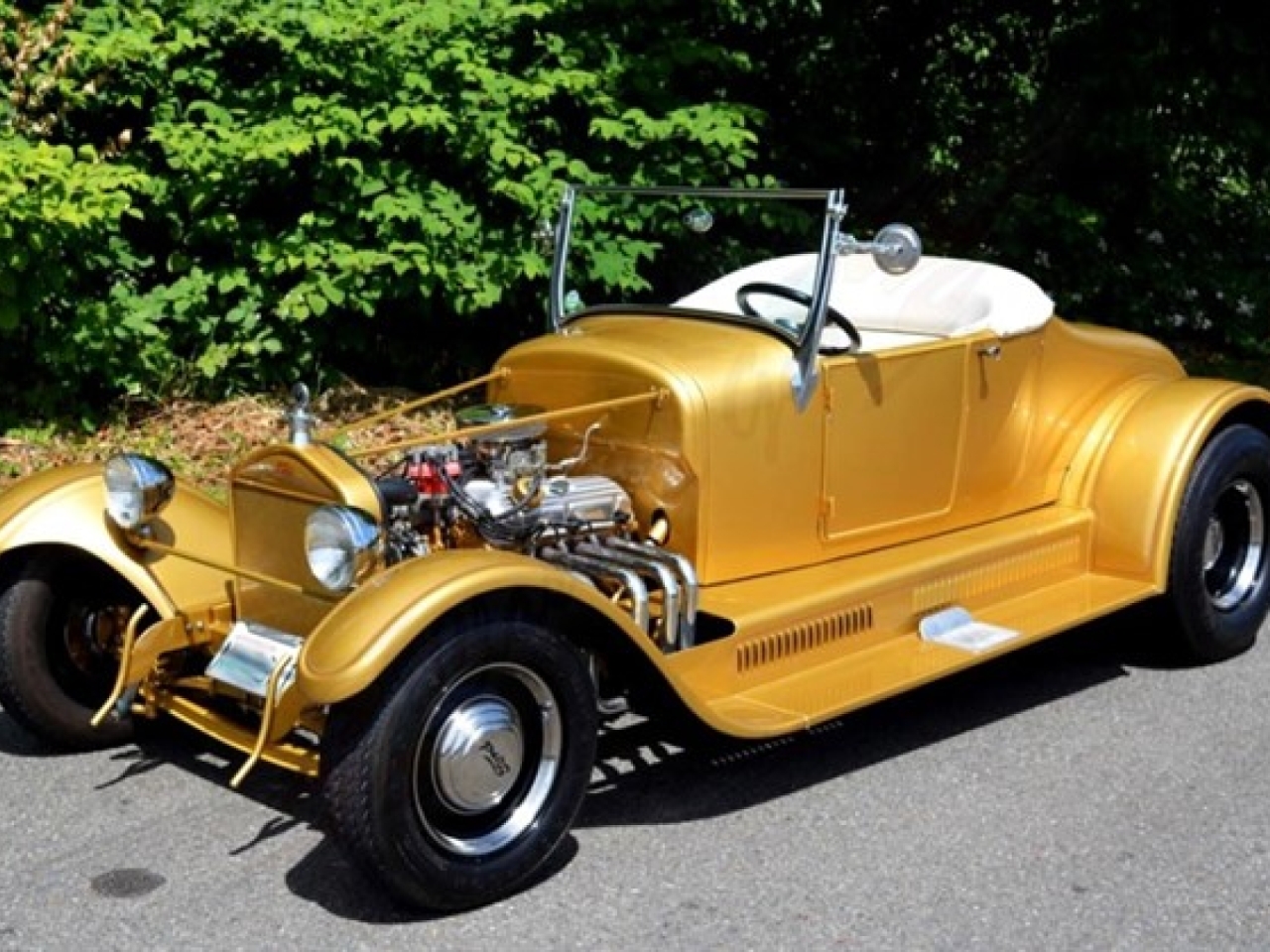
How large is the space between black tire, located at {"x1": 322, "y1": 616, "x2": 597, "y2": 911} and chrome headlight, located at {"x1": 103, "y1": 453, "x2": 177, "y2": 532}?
119 centimetres

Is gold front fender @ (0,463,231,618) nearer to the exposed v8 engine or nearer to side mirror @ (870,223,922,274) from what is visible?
the exposed v8 engine

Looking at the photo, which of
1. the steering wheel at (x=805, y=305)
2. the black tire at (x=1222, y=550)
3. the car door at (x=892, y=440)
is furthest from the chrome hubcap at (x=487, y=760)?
the black tire at (x=1222, y=550)

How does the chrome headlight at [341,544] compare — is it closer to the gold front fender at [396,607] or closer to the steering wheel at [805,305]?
the gold front fender at [396,607]

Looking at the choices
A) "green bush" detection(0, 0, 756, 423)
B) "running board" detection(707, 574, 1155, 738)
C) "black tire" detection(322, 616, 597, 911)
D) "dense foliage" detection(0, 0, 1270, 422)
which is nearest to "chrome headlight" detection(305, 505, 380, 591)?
"black tire" detection(322, 616, 597, 911)

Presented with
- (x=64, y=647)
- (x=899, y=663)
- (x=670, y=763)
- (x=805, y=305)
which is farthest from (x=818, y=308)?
(x=64, y=647)

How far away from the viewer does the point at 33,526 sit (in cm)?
453

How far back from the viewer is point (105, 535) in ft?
15.0

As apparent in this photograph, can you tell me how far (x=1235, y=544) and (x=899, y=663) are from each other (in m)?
1.78

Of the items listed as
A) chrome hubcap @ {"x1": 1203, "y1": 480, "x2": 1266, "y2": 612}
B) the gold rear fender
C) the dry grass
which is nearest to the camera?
the gold rear fender

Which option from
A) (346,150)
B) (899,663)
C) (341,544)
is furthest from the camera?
(346,150)

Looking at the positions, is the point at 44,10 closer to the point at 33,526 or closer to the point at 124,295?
the point at 124,295

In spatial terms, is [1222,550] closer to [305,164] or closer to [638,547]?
[638,547]

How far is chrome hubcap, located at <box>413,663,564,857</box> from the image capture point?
373cm

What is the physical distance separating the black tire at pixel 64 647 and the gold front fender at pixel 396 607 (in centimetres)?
121
